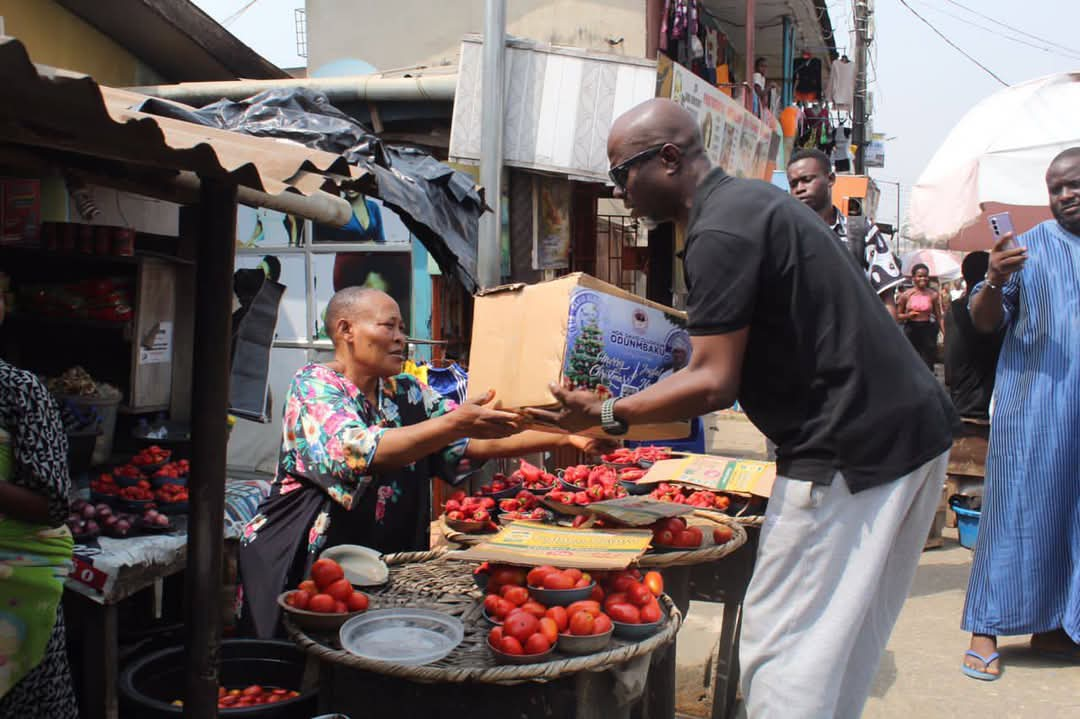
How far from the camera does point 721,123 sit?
10523 millimetres

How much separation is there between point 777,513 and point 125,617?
3680 mm

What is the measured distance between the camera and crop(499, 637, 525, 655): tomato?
7.73 feet

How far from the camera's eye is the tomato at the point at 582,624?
2.44 m

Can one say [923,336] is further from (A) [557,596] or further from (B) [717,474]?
(A) [557,596]

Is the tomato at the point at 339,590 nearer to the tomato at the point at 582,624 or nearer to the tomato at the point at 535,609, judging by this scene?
the tomato at the point at 535,609

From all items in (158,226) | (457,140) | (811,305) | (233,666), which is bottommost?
(233,666)

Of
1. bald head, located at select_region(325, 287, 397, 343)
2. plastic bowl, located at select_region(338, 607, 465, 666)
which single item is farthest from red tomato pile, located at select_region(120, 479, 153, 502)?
plastic bowl, located at select_region(338, 607, 465, 666)

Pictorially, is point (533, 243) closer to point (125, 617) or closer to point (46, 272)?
point (46, 272)

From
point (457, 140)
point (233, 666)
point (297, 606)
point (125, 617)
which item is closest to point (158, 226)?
point (457, 140)

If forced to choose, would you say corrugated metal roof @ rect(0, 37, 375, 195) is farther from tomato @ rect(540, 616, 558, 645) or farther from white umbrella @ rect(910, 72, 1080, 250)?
white umbrella @ rect(910, 72, 1080, 250)

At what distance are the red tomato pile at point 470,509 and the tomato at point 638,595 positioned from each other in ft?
2.84

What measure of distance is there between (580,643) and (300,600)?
0.82 meters

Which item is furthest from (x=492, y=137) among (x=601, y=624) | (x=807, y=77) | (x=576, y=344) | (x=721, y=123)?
(x=807, y=77)

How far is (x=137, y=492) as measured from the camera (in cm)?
463
